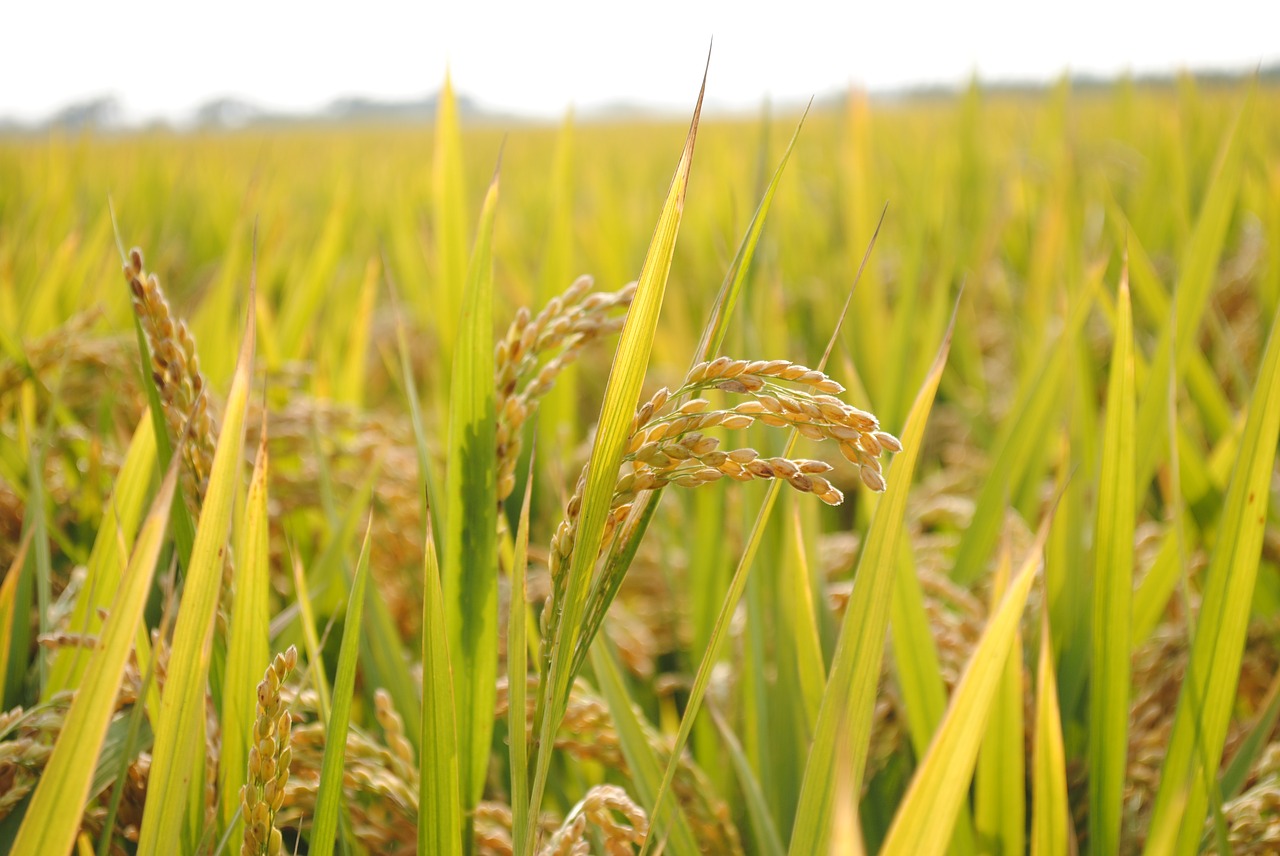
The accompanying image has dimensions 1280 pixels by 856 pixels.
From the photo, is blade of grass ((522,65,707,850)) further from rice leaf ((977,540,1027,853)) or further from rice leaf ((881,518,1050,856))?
rice leaf ((977,540,1027,853))

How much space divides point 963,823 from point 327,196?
3571mm

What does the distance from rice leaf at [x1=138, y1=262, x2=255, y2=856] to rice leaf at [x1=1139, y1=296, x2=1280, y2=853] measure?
0.58m

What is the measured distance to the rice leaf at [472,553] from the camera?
1.69 ft

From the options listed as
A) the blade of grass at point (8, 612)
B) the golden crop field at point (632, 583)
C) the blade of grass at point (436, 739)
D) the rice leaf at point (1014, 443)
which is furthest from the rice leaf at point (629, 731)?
the rice leaf at point (1014, 443)

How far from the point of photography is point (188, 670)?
1.41ft

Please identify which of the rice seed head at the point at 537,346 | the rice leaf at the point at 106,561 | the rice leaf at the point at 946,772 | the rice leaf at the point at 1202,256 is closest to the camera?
the rice leaf at the point at 946,772

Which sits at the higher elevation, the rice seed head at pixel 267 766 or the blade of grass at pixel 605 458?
the blade of grass at pixel 605 458

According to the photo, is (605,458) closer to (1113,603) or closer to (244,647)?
(244,647)

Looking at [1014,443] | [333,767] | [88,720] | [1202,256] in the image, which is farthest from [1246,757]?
[88,720]

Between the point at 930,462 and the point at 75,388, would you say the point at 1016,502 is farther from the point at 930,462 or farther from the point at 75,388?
the point at 75,388

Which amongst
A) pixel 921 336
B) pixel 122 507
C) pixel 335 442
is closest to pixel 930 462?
pixel 921 336

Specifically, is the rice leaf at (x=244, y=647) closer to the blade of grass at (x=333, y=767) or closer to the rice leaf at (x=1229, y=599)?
the blade of grass at (x=333, y=767)

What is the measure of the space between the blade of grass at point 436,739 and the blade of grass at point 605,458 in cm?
6

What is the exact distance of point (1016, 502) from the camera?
1065 millimetres
